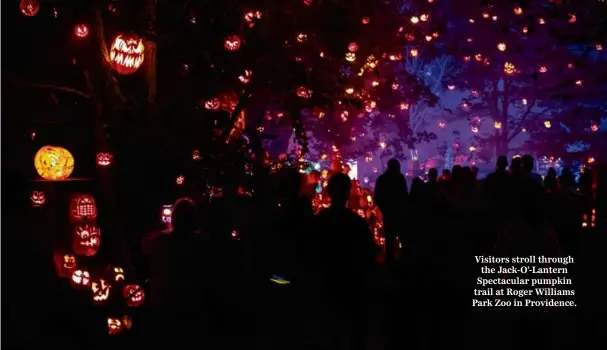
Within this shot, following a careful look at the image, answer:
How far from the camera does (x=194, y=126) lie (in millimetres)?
11867

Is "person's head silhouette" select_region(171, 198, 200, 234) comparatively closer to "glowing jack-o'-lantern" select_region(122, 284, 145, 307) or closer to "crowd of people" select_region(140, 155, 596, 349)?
"crowd of people" select_region(140, 155, 596, 349)

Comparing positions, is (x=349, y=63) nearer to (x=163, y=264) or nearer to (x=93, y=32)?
(x=93, y=32)

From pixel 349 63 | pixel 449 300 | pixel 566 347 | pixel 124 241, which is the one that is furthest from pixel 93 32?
pixel 349 63

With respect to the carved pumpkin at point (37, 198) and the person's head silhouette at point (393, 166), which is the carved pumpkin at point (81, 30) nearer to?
the carved pumpkin at point (37, 198)

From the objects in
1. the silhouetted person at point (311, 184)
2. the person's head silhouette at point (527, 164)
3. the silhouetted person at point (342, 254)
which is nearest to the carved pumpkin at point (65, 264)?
the silhouetted person at point (311, 184)

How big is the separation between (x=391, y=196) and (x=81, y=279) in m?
5.78

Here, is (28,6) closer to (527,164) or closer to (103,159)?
(103,159)

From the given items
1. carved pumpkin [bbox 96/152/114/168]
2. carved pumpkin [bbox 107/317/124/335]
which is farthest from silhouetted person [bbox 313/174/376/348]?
carved pumpkin [bbox 96/152/114/168]

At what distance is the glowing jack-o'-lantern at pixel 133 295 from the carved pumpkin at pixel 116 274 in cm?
17

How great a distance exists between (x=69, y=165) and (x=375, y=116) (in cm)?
3034

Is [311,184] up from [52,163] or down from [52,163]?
up

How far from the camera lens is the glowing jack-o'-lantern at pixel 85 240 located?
10.2 metres

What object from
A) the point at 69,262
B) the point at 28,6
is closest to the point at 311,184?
the point at 69,262

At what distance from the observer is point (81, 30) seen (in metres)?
8.91
